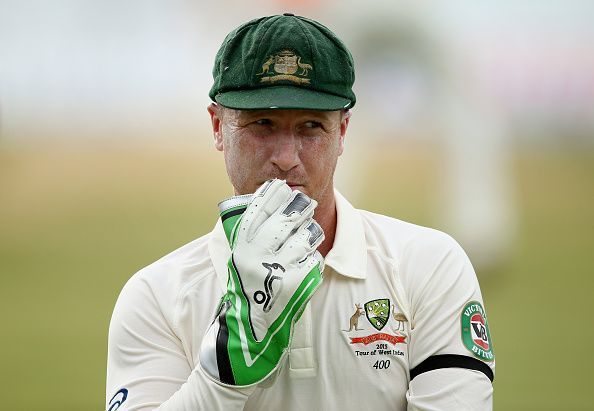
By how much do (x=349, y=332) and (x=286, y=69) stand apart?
0.42 meters

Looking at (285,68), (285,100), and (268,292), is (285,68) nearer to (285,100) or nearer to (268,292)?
(285,100)

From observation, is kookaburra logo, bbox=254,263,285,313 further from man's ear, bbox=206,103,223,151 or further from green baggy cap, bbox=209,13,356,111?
man's ear, bbox=206,103,223,151

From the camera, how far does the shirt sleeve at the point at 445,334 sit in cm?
156

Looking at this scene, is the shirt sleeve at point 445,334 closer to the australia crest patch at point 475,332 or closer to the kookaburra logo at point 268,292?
the australia crest patch at point 475,332

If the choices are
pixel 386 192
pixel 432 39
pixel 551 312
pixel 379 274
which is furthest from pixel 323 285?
pixel 432 39

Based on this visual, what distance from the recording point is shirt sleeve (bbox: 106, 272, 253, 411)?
5.33ft

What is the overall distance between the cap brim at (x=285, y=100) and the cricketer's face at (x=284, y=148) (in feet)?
0.09

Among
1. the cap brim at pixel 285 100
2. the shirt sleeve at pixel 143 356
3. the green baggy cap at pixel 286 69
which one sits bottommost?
the shirt sleeve at pixel 143 356

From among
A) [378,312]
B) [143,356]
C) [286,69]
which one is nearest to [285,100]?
[286,69]

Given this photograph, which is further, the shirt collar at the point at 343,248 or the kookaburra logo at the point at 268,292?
the shirt collar at the point at 343,248

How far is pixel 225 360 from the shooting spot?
1466 mm

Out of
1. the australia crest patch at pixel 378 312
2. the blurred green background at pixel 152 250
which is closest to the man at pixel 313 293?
the australia crest patch at pixel 378 312

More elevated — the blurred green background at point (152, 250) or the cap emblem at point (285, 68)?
the cap emblem at point (285, 68)

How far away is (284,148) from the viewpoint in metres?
1.64
